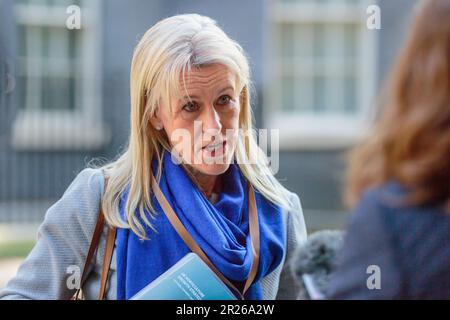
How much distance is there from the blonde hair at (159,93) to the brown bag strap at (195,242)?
26mm

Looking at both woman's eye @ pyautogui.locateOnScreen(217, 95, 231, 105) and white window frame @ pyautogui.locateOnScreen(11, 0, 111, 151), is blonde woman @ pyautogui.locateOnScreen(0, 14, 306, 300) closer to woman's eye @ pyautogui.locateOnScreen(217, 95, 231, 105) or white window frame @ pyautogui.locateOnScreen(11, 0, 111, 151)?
woman's eye @ pyautogui.locateOnScreen(217, 95, 231, 105)

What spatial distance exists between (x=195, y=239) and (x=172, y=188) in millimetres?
106

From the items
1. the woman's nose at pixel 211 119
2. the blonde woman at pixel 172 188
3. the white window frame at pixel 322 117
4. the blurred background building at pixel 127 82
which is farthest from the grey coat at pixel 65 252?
the white window frame at pixel 322 117

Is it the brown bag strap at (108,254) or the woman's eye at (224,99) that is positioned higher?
the woman's eye at (224,99)

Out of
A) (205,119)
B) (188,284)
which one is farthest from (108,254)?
(205,119)

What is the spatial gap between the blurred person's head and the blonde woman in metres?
0.36

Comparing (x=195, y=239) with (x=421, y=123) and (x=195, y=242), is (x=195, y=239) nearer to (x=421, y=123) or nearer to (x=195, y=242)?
(x=195, y=242)

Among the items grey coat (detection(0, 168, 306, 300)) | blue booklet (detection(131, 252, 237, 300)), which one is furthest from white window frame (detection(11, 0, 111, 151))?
blue booklet (detection(131, 252, 237, 300))

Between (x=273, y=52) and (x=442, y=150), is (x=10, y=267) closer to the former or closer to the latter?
(x=273, y=52)

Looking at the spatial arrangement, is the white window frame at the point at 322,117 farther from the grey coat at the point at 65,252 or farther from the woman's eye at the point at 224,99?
the grey coat at the point at 65,252

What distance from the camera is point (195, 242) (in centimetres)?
142

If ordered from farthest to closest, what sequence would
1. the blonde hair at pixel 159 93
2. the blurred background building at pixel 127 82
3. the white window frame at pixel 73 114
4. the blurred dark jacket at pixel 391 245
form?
1. the white window frame at pixel 73 114
2. the blurred background building at pixel 127 82
3. the blonde hair at pixel 159 93
4. the blurred dark jacket at pixel 391 245

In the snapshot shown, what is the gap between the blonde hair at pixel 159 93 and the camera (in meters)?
1.41
